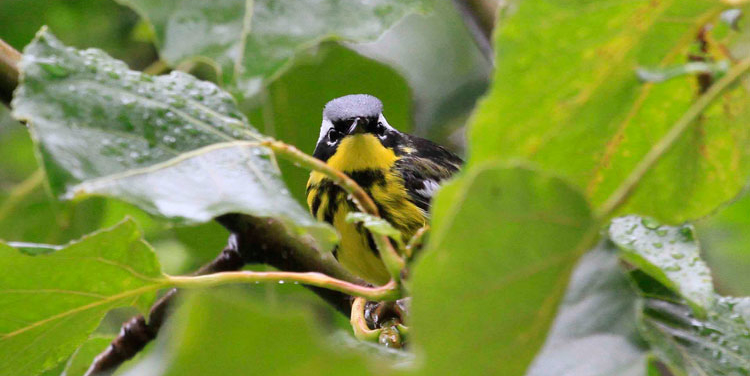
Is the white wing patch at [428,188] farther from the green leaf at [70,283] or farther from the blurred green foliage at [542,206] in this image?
the green leaf at [70,283]

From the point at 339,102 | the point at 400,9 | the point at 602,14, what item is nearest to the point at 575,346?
the point at 602,14

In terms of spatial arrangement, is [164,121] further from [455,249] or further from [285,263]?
[285,263]

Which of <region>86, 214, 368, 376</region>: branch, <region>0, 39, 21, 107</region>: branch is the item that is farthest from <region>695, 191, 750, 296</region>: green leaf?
<region>0, 39, 21, 107</region>: branch

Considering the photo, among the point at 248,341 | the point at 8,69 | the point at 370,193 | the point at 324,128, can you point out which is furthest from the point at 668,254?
the point at 324,128

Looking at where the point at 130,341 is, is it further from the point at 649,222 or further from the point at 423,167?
the point at 649,222

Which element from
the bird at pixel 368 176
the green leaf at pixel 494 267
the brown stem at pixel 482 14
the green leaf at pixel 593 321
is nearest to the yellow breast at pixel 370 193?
the bird at pixel 368 176

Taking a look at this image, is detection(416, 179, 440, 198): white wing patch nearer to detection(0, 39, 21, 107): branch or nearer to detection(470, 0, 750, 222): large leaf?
detection(0, 39, 21, 107): branch
